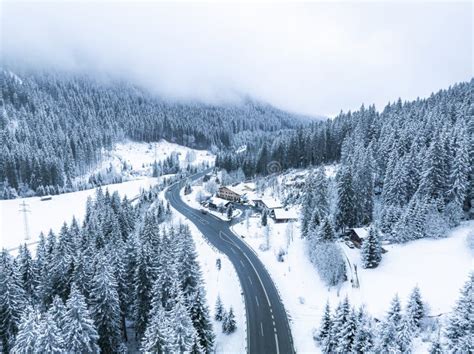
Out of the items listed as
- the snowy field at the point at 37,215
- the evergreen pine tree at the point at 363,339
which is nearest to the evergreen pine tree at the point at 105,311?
the evergreen pine tree at the point at 363,339

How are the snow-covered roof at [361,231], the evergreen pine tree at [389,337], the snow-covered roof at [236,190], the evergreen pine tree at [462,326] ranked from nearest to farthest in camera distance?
the evergreen pine tree at [462,326] < the evergreen pine tree at [389,337] < the snow-covered roof at [361,231] < the snow-covered roof at [236,190]

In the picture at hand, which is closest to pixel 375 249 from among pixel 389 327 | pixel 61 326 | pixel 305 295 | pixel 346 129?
pixel 305 295

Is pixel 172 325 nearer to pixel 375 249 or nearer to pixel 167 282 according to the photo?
pixel 167 282

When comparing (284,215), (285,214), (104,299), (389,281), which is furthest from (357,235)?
(104,299)

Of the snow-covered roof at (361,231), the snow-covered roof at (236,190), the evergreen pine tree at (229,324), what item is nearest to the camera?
the evergreen pine tree at (229,324)

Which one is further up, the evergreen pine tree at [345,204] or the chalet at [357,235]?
the evergreen pine tree at [345,204]

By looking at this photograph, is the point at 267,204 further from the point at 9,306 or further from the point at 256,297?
the point at 9,306

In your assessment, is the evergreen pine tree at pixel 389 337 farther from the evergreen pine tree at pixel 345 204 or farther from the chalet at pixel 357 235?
the evergreen pine tree at pixel 345 204
